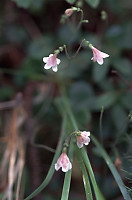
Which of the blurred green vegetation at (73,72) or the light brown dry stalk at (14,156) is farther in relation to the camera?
the blurred green vegetation at (73,72)

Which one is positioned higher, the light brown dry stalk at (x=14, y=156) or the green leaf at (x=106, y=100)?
the green leaf at (x=106, y=100)

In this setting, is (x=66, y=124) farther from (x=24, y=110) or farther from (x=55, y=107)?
(x=24, y=110)

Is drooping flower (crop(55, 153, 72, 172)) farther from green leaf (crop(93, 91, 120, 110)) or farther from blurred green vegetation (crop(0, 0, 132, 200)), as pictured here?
green leaf (crop(93, 91, 120, 110))

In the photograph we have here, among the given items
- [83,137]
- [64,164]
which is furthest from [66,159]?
[83,137]

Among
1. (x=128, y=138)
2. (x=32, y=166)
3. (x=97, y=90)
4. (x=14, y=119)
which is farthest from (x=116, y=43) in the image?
(x=32, y=166)

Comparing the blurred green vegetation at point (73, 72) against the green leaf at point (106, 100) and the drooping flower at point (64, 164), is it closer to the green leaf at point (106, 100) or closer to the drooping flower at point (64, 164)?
the green leaf at point (106, 100)

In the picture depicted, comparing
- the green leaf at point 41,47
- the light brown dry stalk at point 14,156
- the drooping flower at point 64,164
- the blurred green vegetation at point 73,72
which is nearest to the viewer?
the drooping flower at point 64,164

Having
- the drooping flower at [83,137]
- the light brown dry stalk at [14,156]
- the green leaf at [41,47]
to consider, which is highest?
the green leaf at [41,47]

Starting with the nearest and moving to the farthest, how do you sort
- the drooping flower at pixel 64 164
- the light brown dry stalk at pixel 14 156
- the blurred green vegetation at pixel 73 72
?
the drooping flower at pixel 64 164 < the light brown dry stalk at pixel 14 156 < the blurred green vegetation at pixel 73 72

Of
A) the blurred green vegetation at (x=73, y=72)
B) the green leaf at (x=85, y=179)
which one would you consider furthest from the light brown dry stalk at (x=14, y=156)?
the green leaf at (x=85, y=179)

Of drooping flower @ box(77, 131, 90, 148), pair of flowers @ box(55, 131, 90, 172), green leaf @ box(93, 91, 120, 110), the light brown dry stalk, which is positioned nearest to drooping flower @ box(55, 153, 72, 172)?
pair of flowers @ box(55, 131, 90, 172)
